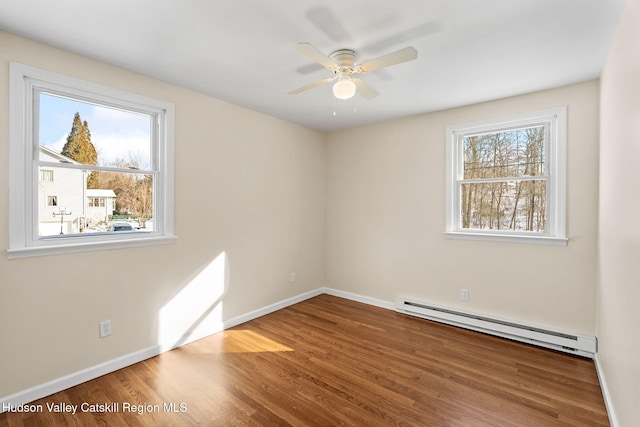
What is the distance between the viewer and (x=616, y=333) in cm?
183

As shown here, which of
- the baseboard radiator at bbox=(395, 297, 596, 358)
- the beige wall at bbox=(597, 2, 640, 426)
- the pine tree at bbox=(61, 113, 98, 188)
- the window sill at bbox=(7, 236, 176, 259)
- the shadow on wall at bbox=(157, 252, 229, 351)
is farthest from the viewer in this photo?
the shadow on wall at bbox=(157, 252, 229, 351)

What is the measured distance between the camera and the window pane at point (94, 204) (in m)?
2.23

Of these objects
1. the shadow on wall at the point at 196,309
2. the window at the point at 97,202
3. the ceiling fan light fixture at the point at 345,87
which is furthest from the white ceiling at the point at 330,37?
the shadow on wall at the point at 196,309

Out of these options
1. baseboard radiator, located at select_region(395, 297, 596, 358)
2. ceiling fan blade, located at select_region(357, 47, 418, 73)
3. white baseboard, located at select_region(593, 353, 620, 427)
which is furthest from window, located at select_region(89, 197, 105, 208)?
white baseboard, located at select_region(593, 353, 620, 427)

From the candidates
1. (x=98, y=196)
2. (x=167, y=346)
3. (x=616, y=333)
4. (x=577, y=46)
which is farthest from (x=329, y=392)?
(x=577, y=46)

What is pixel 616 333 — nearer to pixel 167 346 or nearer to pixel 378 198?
A: pixel 378 198

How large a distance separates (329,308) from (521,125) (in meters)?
3.02

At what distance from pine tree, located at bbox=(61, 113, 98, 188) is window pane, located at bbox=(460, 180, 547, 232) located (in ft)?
11.9

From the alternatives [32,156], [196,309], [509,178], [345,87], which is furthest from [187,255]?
[509,178]

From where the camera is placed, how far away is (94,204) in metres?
2.44

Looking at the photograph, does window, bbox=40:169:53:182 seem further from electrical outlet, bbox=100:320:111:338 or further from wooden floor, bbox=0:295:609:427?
wooden floor, bbox=0:295:609:427

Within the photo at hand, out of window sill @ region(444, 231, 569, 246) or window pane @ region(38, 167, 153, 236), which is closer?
window pane @ region(38, 167, 153, 236)

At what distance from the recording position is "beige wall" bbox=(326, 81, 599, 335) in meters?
2.75

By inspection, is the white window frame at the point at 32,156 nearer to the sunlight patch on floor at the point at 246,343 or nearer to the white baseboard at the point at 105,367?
the white baseboard at the point at 105,367
